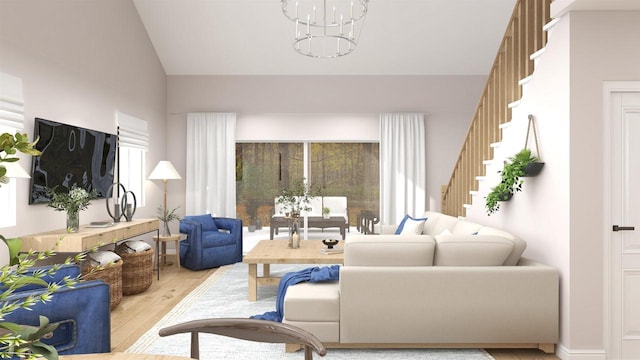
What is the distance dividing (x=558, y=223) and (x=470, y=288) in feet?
2.73

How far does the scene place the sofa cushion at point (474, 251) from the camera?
11.1 feet

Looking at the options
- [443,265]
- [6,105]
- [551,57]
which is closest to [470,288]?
[443,265]

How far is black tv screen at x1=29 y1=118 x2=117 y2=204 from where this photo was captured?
171 inches

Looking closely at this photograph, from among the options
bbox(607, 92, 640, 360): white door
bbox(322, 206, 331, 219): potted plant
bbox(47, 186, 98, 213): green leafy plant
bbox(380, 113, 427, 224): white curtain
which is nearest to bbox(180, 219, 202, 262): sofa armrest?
bbox(47, 186, 98, 213): green leafy plant

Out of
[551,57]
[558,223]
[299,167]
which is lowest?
[558,223]

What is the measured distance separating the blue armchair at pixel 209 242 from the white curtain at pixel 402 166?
8.22ft

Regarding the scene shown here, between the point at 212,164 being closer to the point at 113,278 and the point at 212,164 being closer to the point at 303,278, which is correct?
the point at 113,278

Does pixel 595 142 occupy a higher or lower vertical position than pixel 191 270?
higher

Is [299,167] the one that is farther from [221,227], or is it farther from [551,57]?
[551,57]

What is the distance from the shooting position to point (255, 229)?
25.8 ft

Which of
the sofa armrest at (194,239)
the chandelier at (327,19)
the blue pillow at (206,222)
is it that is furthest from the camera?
the blue pillow at (206,222)

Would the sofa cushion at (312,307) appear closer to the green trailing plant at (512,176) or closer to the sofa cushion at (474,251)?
the sofa cushion at (474,251)

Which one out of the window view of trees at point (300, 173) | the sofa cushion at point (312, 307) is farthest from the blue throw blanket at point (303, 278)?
the window view of trees at point (300, 173)

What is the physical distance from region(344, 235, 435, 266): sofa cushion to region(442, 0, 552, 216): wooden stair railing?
6.04ft
